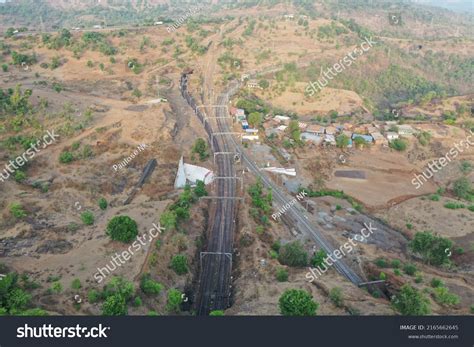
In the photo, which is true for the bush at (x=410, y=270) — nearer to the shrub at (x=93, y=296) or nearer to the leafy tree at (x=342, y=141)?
the shrub at (x=93, y=296)

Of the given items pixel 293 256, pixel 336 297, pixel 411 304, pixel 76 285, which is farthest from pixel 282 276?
pixel 76 285

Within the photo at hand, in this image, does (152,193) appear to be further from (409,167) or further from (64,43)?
(64,43)

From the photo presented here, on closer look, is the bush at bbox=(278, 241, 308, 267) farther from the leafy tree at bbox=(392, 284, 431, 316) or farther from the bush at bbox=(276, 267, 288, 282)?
the leafy tree at bbox=(392, 284, 431, 316)

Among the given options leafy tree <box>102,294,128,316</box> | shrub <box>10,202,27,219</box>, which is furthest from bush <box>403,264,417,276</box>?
shrub <box>10,202,27,219</box>

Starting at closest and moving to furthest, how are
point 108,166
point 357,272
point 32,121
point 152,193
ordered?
point 357,272 → point 152,193 → point 108,166 → point 32,121

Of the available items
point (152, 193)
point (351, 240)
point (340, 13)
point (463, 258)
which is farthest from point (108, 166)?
point (340, 13)

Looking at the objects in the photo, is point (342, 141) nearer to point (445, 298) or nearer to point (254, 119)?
point (254, 119)
